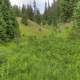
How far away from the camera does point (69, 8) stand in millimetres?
43812

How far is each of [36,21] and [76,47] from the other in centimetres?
7577

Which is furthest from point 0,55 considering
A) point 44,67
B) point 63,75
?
point 63,75

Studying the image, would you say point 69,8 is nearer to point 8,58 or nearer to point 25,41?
point 25,41

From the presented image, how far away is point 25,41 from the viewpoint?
12031mm

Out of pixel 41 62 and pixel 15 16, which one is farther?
pixel 15 16

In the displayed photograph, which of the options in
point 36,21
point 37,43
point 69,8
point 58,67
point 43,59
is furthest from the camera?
point 36,21

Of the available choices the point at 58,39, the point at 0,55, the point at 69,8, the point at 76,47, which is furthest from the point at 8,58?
the point at 69,8

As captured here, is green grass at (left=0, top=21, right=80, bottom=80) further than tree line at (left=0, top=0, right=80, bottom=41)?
No

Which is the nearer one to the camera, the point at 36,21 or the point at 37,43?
the point at 37,43

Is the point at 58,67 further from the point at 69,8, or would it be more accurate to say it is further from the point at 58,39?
the point at 69,8

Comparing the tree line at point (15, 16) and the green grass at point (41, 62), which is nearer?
the green grass at point (41, 62)

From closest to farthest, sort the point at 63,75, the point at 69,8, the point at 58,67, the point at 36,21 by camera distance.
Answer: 1. the point at 63,75
2. the point at 58,67
3. the point at 69,8
4. the point at 36,21

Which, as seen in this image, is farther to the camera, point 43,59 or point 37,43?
point 37,43

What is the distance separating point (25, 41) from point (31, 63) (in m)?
4.13
